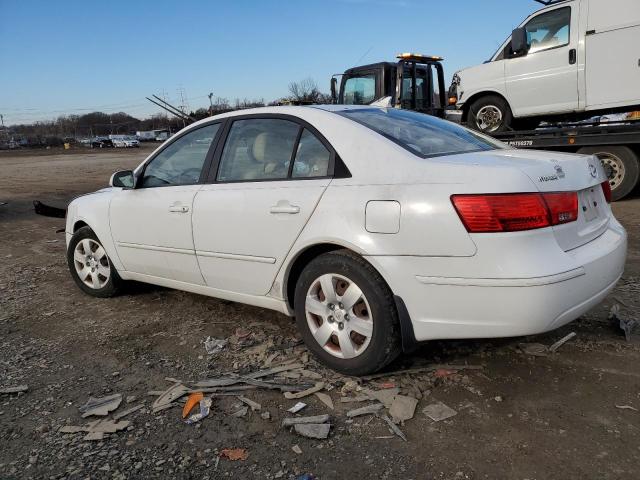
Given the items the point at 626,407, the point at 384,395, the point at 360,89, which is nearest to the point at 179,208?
the point at 384,395

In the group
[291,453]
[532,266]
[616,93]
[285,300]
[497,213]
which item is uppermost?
[616,93]


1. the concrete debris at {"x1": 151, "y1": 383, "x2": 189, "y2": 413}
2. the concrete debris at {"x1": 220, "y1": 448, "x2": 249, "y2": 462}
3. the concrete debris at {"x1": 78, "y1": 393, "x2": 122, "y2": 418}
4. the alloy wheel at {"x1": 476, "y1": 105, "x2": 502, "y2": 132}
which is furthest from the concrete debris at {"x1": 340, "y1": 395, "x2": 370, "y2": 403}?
the alloy wheel at {"x1": 476, "y1": 105, "x2": 502, "y2": 132}

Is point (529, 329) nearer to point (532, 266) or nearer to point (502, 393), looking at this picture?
point (532, 266)

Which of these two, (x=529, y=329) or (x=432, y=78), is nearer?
(x=529, y=329)

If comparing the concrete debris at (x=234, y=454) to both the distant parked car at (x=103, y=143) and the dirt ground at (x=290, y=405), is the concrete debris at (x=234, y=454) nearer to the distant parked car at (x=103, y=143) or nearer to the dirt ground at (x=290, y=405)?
the dirt ground at (x=290, y=405)

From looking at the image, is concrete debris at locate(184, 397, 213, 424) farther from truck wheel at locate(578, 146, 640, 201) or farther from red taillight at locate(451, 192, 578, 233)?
truck wheel at locate(578, 146, 640, 201)

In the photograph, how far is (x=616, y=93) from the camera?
8.02 m

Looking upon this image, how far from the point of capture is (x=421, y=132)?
3.35 metres

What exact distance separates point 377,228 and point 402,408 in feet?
3.17

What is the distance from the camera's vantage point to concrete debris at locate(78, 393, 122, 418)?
2846 millimetres

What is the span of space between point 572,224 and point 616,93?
6642mm

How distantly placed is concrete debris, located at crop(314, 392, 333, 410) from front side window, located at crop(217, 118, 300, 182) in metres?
1.36

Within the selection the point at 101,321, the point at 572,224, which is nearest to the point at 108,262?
the point at 101,321

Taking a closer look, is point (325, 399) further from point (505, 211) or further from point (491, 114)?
point (491, 114)
